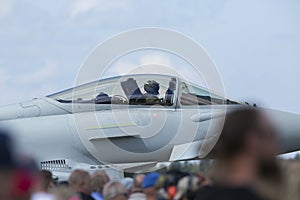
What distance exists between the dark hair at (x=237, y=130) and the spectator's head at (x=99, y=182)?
403 cm

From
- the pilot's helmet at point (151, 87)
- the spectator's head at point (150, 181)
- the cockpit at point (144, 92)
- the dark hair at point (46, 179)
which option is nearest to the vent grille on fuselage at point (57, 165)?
the cockpit at point (144, 92)

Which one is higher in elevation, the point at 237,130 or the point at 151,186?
the point at 237,130

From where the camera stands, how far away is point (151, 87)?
1386 cm

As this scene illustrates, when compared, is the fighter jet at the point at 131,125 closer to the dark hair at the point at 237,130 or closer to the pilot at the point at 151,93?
the pilot at the point at 151,93

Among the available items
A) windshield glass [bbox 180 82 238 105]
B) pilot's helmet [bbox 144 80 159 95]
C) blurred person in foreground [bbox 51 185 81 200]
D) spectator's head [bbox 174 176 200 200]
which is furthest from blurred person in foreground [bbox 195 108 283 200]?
windshield glass [bbox 180 82 238 105]

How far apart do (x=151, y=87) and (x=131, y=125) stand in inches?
35.5

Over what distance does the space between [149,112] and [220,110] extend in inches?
56.8

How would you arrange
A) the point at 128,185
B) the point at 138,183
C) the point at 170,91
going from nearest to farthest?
the point at 138,183 → the point at 128,185 → the point at 170,91

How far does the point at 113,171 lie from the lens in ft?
43.4

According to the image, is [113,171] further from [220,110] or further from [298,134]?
[298,134]

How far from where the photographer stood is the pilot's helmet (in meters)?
13.7

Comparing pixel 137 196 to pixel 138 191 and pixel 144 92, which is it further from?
pixel 144 92

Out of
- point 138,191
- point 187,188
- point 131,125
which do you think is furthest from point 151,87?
point 187,188

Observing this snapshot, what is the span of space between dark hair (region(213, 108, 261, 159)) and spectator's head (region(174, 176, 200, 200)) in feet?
6.09
